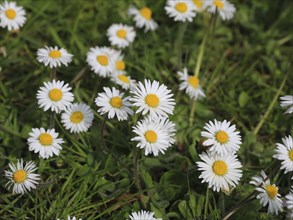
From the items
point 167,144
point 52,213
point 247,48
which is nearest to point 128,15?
point 247,48

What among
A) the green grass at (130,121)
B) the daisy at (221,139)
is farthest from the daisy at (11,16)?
the daisy at (221,139)

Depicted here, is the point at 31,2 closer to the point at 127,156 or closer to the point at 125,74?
the point at 125,74

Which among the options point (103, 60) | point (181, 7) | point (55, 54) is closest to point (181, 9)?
point (181, 7)

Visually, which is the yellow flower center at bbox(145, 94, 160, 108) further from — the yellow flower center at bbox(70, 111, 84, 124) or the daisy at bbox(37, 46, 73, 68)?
the daisy at bbox(37, 46, 73, 68)

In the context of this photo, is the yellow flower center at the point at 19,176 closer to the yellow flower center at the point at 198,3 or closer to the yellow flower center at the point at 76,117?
the yellow flower center at the point at 76,117

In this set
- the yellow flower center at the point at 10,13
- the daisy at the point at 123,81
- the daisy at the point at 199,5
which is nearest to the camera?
the daisy at the point at 123,81

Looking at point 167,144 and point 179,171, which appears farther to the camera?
point 179,171
